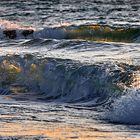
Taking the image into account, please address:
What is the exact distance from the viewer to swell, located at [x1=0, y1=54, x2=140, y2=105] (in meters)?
16.6

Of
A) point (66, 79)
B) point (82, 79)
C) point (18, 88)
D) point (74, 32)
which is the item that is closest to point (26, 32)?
point (74, 32)

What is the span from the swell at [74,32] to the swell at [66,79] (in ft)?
41.2

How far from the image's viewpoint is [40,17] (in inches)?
1927

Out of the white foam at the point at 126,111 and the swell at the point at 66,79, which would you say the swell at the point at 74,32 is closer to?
the swell at the point at 66,79

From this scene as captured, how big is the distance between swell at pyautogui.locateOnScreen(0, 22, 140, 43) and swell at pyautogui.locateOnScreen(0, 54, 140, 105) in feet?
41.2

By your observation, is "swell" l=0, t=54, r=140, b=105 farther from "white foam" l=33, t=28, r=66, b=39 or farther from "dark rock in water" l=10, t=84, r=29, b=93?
"white foam" l=33, t=28, r=66, b=39

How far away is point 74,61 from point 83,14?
29227 mm

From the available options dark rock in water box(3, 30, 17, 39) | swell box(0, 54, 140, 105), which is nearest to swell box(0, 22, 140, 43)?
dark rock in water box(3, 30, 17, 39)

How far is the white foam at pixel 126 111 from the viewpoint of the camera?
13.0m

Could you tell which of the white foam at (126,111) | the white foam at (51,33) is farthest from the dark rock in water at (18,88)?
the white foam at (51,33)

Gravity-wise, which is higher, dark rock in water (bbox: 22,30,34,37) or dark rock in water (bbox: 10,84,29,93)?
dark rock in water (bbox: 10,84,29,93)

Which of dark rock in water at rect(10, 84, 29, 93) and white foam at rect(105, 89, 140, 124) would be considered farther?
dark rock in water at rect(10, 84, 29, 93)

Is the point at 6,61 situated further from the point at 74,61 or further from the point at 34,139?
the point at 34,139

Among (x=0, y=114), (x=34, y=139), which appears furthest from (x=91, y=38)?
(x=34, y=139)
